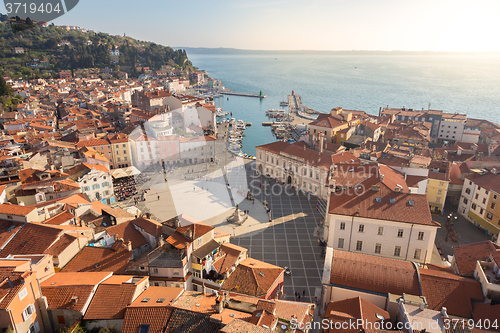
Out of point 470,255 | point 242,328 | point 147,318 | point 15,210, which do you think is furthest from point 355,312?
point 15,210

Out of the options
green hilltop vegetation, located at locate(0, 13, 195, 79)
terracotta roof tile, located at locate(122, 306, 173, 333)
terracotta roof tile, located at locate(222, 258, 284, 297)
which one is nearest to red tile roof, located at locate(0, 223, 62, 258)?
terracotta roof tile, located at locate(122, 306, 173, 333)

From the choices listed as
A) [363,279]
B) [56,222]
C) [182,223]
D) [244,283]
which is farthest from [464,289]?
[56,222]

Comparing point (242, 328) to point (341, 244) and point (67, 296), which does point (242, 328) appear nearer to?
A: point (67, 296)

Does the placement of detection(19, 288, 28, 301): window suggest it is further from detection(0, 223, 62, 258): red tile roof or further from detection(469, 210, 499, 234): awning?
detection(469, 210, 499, 234): awning

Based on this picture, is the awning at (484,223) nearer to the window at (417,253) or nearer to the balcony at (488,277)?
the window at (417,253)

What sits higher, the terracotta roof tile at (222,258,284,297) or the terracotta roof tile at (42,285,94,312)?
the terracotta roof tile at (42,285,94,312)

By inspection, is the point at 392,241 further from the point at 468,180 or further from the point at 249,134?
the point at 249,134
